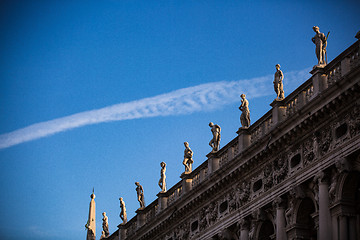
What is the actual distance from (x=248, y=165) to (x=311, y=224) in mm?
5379

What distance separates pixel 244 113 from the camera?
4525 centimetres

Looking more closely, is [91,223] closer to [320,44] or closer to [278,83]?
[278,83]

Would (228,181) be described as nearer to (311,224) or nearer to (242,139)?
(242,139)

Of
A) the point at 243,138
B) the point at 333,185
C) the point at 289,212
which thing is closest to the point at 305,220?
the point at 289,212

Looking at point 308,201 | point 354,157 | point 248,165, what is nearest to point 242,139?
point 248,165

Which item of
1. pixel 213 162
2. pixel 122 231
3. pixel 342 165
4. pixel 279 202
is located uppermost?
pixel 213 162

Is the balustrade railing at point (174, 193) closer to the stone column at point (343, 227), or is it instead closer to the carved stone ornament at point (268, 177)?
the carved stone ornament at point (268, 177)

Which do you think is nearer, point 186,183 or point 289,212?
point 289,212

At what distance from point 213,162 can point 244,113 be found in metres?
3.46

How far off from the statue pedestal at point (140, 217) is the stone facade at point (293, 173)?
23.0 ft

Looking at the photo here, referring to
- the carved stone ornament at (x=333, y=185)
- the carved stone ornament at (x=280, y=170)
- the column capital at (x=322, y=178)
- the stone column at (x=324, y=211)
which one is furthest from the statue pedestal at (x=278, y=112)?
the carved stone ornament at (x=333, y=185)

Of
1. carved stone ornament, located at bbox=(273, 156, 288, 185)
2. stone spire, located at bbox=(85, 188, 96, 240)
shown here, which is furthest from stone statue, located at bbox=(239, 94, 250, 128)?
stone spire, located at bbox=(85, 188, 96, 240)

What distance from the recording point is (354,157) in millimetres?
34562

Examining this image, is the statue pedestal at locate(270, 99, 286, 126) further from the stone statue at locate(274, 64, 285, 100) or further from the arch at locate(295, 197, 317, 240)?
the arch at locate(295, 197, 317, 240)
